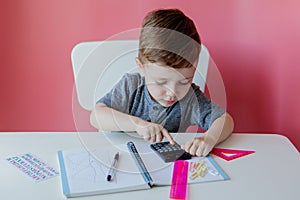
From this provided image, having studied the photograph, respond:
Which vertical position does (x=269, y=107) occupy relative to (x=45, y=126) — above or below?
above

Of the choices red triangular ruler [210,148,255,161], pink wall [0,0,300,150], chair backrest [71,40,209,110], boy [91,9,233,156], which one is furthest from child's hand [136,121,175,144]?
pink wall [0,0,300,150]

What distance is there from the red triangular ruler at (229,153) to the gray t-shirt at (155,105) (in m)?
0.19

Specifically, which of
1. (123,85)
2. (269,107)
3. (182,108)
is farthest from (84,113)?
(269,107)

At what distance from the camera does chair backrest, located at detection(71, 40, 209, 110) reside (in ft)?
3.89

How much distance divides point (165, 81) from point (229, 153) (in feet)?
0.71

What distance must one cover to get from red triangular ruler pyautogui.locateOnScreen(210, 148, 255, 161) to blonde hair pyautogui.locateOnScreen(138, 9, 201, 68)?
0.21 m

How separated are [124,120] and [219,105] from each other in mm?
269

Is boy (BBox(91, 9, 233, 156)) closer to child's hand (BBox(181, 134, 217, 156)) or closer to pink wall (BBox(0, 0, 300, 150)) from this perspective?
child's hand (BBox(181, 134, 217, 156))

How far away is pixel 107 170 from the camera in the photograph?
0.77 metres

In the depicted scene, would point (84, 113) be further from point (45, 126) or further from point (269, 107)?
point (269, 107)

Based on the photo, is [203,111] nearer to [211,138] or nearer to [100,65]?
[211,138]

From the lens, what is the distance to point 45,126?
154 cm

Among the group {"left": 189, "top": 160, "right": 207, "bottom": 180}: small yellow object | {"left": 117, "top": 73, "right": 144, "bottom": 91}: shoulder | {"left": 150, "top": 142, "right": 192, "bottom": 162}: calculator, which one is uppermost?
{"left": 117, "top": 73, "right": 144, "bottom": 91}: shoulder

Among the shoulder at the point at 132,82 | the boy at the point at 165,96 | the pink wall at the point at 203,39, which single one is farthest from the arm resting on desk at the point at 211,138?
the pink wall at the point at 203,39
